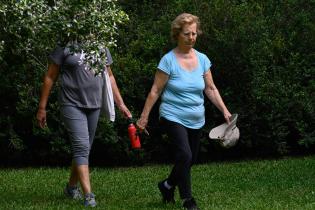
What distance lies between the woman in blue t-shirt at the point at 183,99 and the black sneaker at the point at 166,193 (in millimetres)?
251

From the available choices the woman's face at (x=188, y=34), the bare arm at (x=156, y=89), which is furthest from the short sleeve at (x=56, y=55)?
the woman's face at (x=188, y=34)

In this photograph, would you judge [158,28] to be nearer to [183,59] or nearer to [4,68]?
[4,68]

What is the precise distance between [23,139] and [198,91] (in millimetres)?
5374

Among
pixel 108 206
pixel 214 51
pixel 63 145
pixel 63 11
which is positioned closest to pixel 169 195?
pixel 108 206

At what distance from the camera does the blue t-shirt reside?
25.0ft

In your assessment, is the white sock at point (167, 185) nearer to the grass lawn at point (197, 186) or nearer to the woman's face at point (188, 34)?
the grass lawn at point (197, 186)

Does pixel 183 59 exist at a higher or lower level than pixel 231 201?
higher

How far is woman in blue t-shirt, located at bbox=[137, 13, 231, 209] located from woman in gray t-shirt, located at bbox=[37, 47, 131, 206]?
0.46m

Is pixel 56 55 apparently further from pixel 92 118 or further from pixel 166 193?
pixel 166 193

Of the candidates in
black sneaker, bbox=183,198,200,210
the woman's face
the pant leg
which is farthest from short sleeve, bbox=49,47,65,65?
black sneaker, bbox=183,198,200,210

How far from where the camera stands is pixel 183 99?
25.1ft

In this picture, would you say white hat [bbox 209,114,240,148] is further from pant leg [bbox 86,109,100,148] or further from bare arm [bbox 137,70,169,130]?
pant leg [bbox 86,109,100,148]

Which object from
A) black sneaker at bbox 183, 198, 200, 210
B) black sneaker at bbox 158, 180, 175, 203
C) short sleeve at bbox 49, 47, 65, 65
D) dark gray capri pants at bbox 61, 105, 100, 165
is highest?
short sleeve at bbox 49, 47, 65, 65

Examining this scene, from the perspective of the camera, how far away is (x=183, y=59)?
7.72 metres
